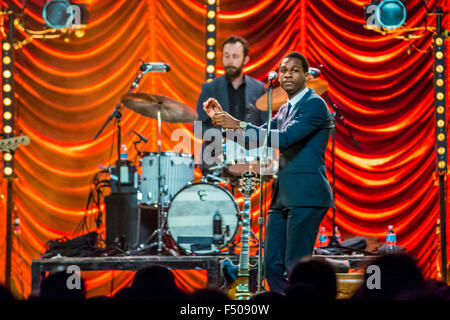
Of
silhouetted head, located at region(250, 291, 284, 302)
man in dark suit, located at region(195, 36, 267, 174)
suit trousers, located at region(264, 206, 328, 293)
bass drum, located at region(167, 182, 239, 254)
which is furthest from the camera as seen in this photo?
man in dark suit, located at region(195, 36, 267, 174)

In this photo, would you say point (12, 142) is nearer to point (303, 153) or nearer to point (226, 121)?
point (226, 121)

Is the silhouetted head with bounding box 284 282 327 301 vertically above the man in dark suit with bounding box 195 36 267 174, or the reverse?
the man in dark suit with bounding box 195 36 267 174

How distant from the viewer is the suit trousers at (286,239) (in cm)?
361

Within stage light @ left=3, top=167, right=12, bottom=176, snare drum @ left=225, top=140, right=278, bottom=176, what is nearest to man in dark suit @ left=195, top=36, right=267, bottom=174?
snare drum @ left=225, top=140, right=278, bottom=176

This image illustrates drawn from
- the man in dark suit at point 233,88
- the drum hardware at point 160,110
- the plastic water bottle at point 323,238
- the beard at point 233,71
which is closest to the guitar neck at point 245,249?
the drum hardware at point 160,110

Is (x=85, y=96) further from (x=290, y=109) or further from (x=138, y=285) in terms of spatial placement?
(x=138, y=285)

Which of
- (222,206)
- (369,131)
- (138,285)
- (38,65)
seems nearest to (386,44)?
(369,131)

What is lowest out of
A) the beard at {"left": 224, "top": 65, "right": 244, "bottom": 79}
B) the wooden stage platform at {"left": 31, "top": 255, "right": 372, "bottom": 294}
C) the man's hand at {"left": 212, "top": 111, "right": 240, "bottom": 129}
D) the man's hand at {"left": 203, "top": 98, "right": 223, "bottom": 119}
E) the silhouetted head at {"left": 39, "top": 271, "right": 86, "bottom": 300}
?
the wooden stage platform at {"left": 31, "top": 255, "right": 372, "bottom": 294}

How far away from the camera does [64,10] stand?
22.3 feet

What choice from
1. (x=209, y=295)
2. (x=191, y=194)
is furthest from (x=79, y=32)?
(x=209, y=295)

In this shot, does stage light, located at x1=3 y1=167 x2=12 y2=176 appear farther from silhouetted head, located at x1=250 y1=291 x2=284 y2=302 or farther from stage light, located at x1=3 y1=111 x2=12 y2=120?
silhouetted head, located at x1=250 y1=291 x2=284 y2=302

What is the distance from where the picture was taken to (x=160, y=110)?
633 cm

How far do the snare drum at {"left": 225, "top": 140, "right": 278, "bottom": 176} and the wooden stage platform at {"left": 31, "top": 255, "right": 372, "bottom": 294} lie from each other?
862 mm

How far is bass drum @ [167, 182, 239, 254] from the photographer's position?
19.6 ft
